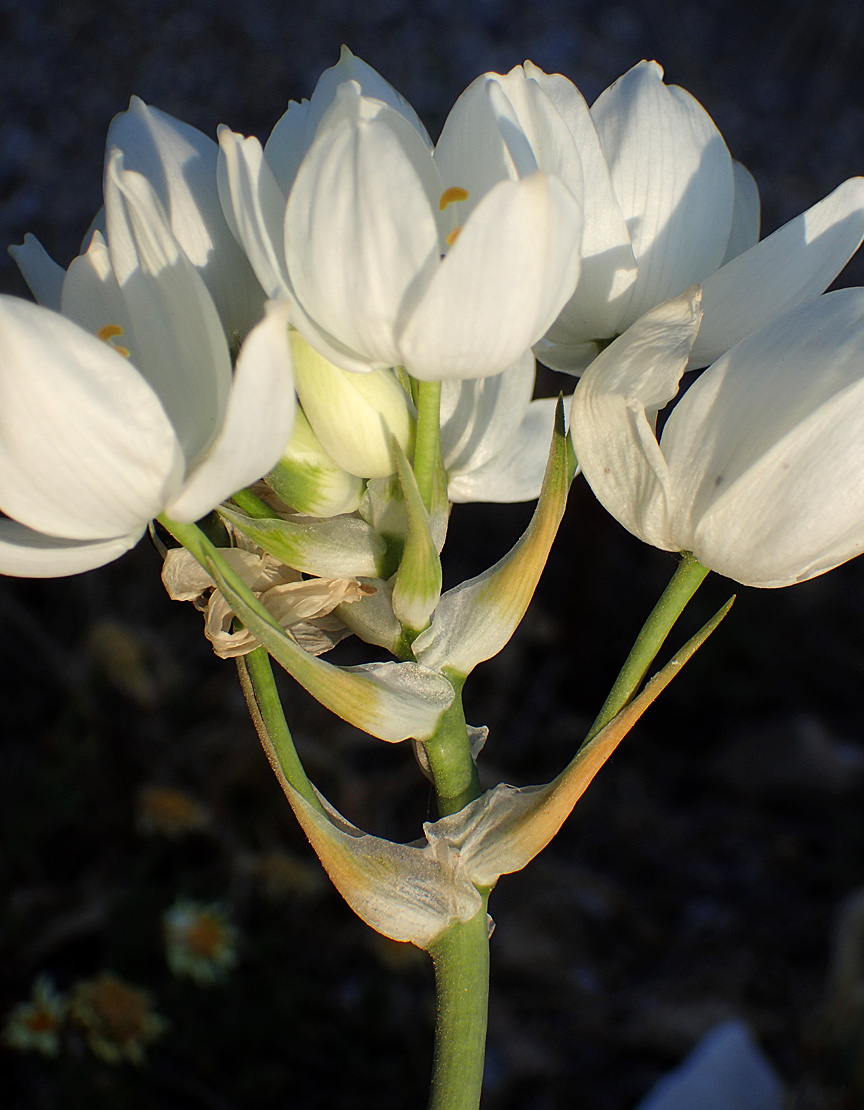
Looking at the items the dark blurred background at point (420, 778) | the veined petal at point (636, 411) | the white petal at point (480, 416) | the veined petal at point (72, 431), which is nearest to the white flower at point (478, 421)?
the white petal at point (480, 416)

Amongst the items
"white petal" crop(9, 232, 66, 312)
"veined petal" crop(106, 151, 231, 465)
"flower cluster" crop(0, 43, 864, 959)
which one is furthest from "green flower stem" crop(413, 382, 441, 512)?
"white petal" crop(9, 232, 66, 312)

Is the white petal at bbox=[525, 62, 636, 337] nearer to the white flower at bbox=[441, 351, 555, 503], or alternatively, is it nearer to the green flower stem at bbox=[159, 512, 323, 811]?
the white flower at bbox=[441, 351, 555, 503]

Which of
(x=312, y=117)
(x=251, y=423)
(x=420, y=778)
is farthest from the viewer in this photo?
(x=420, y=778)

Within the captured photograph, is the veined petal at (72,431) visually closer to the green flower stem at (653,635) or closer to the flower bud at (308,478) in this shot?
the flower bud at (308,478)

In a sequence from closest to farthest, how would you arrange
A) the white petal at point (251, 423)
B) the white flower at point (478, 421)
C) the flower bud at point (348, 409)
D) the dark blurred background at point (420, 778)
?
the white petal at point (251, 423) → the flower bud at point (348, 409) → the white flower at point (478, 421) → the dark blurred background at point (420, 778)

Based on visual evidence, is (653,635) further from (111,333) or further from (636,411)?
(111,333)

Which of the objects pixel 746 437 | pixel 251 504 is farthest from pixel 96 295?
pixel 746 437

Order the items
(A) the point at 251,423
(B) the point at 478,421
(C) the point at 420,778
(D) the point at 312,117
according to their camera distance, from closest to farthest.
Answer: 1. (A) the point at 251,423
2. (D) the point at 312,117
3. (B) the point at 478,421
4. (C) the point at 420,778
